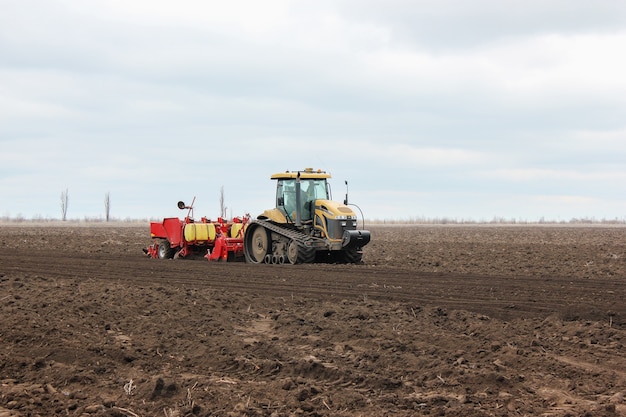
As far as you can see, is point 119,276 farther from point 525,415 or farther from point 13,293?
point 525,415

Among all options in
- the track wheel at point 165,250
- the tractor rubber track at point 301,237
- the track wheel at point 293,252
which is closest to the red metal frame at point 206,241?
the track wheel at point 165,250

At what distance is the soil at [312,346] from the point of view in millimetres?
7309

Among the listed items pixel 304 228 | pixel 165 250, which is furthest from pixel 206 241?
pixel 304 228

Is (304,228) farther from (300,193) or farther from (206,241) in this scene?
(206,241)

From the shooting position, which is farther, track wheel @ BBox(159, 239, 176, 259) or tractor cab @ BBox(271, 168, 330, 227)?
track wheel @ BBox(159, 239, 176, 259)

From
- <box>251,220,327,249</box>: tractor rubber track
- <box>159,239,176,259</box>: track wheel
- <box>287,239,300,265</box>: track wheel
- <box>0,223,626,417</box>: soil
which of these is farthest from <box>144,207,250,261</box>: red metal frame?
<box>0,223,626,417</box>: soil

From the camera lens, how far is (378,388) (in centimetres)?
779

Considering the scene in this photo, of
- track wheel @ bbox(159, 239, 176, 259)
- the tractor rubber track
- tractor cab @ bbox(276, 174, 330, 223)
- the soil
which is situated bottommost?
the soil

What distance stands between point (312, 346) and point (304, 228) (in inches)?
469

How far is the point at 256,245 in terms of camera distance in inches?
868

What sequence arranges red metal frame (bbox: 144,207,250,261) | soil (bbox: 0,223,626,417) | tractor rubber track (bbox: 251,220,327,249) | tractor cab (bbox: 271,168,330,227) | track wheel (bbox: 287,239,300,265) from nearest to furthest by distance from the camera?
soil (bbox: 0,223,626,417) < track wheel (bbox: 287,239,300,265) < tractor rubber track (bbox: 251,220,327,249) < tractor cab (bbox: 271,168,330,227) < red metal frame (bbox: 144,207,250,261)

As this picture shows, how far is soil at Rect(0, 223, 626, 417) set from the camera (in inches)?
288

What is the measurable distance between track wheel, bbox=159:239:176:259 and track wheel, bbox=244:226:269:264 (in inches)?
125

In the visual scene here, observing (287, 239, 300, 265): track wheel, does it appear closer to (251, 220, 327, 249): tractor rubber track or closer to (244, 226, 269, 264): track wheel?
(251, 220, 327, 249): tractor rubber track
